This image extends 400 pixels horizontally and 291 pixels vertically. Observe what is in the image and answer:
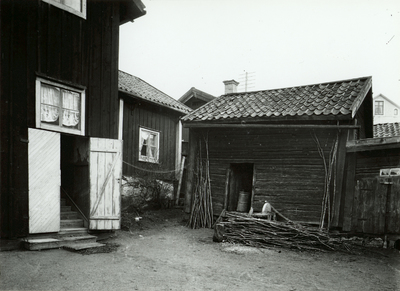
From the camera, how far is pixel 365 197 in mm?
9016

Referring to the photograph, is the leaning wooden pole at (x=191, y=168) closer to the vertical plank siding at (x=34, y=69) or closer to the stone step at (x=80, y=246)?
the vertical plank siding at (x=34, y=69)

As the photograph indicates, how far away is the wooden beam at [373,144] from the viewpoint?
8.98 m

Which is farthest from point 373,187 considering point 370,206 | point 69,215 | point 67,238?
point 69,215

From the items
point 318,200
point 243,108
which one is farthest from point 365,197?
point 243,108

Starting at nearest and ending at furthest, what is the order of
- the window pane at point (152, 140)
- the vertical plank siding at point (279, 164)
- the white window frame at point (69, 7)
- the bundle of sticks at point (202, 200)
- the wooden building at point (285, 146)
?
1. the white window frame at point (69, 7)
2. the wooden building at point (285, 146)
3. the vertical plank siding at point (279, 164)
4. the bundle of sticks at point (202, 200)
5. the window pane at point (152, 140)

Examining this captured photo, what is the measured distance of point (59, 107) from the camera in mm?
8141

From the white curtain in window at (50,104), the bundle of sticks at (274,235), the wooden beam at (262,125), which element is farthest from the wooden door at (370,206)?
the white curtain in window at (50,104)

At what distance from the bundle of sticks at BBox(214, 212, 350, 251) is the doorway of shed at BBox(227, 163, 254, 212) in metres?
2.31

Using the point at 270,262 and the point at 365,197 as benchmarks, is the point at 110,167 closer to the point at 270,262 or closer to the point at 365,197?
the point at 270,262

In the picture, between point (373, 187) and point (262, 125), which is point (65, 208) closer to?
point (262, 125)

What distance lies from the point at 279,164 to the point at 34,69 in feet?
23.0

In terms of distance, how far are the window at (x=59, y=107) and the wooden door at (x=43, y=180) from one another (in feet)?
0.97

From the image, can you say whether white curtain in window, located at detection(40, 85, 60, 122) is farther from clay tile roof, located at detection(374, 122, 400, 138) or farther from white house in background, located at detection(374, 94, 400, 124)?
white house in background, located at detection(374, 94, 400, 124)

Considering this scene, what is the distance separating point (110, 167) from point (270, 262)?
444 cm
